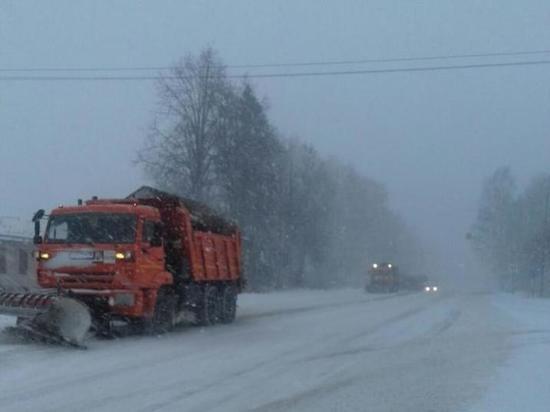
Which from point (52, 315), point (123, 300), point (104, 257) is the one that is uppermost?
point (104, 257)

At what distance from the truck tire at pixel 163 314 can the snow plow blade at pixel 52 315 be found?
12.0 feet

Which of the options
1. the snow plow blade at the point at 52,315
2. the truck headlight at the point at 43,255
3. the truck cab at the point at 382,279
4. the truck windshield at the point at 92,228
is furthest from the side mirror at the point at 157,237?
the truck cab at the point at 382,279

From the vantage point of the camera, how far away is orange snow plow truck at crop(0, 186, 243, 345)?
68.0ft

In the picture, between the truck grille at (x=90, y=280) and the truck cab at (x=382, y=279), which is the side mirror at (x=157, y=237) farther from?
the truck cab at (x=382, y=279)

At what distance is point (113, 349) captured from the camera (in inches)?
796

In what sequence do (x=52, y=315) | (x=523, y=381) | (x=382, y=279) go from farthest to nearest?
(x=382, y=279) → (x=52, y=315) → (x=523, y=381)

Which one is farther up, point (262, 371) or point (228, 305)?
point (228, 305)

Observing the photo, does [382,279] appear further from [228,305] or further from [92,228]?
[92,228]

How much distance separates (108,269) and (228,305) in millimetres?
8834

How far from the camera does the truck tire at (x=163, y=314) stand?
24.4 meters

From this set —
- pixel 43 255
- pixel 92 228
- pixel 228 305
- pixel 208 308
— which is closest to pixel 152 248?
pixel 92 228

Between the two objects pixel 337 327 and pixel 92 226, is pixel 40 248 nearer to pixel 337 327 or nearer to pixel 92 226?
pixel 92 226

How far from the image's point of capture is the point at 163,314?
2517 centimetres

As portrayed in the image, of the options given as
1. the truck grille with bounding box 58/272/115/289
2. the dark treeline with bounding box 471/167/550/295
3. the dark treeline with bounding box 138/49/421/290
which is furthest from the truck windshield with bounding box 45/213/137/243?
the dark treeline with bounding box 471/167/550/295
